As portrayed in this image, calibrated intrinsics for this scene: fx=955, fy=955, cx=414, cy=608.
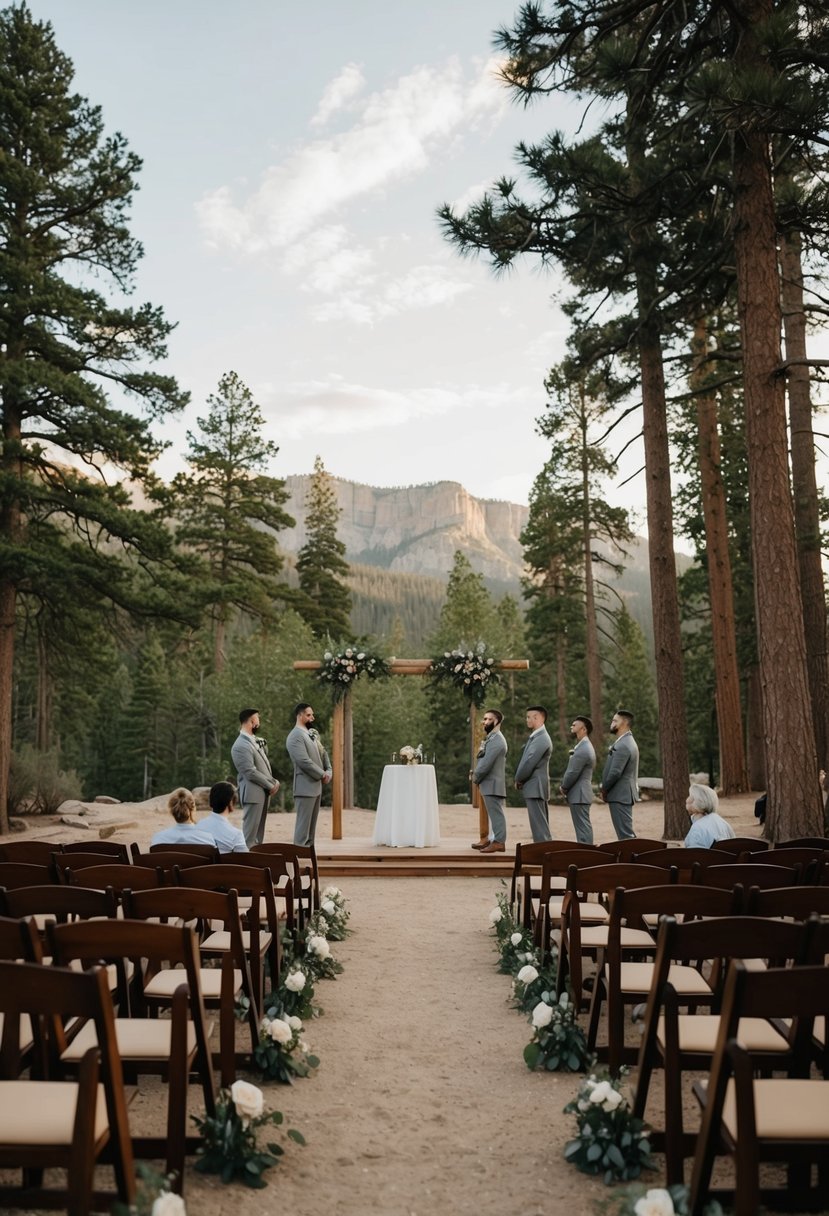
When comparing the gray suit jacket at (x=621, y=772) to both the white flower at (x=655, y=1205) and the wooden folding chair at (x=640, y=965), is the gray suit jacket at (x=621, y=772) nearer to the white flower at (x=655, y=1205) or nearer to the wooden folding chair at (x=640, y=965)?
the wooden folding chair at (x=640, y=965)

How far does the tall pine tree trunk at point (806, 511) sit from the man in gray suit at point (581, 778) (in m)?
5.74

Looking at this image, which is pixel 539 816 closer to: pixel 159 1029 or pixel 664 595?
pixel 664 595

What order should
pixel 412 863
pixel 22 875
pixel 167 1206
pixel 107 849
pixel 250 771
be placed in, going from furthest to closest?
pixel 412 863 < pixel 250 771 < pixel 107 849 < pixel 22 875 < pixel 167 1206

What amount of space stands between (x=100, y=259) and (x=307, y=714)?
37.8ft

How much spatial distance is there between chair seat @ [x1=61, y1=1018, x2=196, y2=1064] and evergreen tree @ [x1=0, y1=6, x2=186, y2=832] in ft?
44.1

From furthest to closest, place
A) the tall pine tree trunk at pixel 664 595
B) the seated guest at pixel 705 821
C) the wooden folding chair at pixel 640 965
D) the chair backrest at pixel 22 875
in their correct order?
the tall pine tree trunk at pixel 664 595
the seated guest at pixel 705 821
the chair backrest at pixel 22 875
the wooden folding chair at pixel 640 965

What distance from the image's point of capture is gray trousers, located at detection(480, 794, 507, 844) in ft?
40.1

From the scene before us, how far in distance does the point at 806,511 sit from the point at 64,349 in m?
13.3

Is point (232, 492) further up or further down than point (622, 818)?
further up

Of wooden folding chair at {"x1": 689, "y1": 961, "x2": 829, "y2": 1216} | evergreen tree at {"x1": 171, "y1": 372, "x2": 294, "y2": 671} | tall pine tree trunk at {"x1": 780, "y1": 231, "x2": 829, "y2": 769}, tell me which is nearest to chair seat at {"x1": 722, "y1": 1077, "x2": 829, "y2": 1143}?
wooden folding chair at {"x1": 689, "y1": 961, "x2": 829, "y2": 1216}

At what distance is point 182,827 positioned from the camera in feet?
21.4

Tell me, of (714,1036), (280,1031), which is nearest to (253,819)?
(280,1031)

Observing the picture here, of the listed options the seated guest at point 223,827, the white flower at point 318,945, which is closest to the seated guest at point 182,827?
the seated guest at point 223,827

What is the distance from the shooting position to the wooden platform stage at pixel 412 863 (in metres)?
12.0
